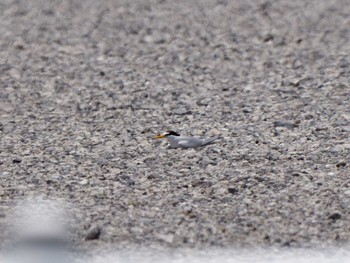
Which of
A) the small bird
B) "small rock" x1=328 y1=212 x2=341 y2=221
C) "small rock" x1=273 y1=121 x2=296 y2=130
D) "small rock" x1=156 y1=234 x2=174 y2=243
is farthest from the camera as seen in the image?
"small rock" x1=273 y1=121 x2=296 y2=130

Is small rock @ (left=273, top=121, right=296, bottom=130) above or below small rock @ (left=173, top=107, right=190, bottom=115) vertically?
below

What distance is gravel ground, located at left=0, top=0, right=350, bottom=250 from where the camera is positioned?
5066mm

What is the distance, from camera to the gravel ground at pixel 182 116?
5.07m

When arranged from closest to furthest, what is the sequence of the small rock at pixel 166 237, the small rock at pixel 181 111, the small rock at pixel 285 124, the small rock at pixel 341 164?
the small rock at pixel 166 237 → the small rock at pixel 341 164 → the small rock at pixel 285 124 → the small rock at pixel 181 111

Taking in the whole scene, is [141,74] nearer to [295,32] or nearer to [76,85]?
[76,85]

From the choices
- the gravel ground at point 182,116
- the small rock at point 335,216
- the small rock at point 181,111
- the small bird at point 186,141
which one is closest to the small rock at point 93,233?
the gravel ground at point 182,116

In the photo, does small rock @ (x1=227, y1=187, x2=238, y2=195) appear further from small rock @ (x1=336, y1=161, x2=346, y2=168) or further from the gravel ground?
small rock @ (x1=336, y1=161, x2=346, y2=168)

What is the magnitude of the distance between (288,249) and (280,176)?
3.01ft

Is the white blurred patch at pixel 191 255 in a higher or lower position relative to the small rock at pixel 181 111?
lower

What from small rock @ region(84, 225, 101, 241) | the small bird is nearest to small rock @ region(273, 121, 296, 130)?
the small bird

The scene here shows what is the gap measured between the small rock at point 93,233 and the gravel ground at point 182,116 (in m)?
0.02

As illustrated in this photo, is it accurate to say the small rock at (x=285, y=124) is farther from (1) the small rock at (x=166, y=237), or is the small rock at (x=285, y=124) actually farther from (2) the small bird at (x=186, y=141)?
(1) the small rock at (x=166, y=237)

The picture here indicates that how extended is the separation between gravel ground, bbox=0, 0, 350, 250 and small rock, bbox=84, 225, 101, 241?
2 cm

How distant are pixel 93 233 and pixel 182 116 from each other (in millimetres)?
2123
